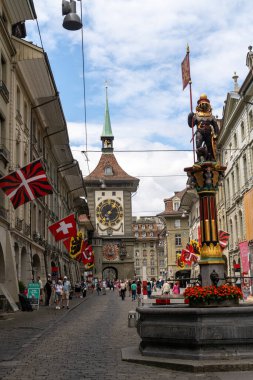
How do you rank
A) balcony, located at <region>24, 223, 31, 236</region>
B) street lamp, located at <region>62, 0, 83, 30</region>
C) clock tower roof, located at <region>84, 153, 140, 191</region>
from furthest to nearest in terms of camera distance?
1. clock tower roof, located at <region>84, 153, 140, 191</region>
2. balcony, located at <region>24, 223, 31, 236</region>
3. street lamp, located at <region>62, 0, 83, 30</region>

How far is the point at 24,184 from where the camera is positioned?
18.5 meters

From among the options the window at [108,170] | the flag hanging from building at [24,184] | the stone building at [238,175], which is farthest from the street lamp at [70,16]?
the window at [108,170]

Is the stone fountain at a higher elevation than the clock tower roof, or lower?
lower

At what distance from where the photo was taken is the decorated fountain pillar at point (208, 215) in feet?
44.2

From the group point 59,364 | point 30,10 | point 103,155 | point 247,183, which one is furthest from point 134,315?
point 103,155

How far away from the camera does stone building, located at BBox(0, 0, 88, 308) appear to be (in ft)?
82.0

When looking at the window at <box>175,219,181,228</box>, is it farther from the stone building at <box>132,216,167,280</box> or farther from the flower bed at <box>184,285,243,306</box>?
the flower bed at <box>184,285,243,306</box>

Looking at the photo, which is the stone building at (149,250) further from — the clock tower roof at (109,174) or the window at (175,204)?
the clock tower roof at (109,174)

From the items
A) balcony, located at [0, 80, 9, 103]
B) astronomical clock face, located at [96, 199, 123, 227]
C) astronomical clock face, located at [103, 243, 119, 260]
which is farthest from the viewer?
astronomical clock face, located at [96, 199, 123, 227]

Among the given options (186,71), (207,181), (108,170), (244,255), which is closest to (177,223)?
(108,170)

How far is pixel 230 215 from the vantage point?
153 feet

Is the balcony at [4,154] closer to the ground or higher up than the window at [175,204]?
closer to the ground

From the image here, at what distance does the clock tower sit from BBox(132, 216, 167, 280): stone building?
141ft

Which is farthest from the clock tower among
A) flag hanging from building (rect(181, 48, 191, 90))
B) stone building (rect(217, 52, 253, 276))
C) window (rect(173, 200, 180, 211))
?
flag hanging from building (rect(181, 48, 191, 90))
